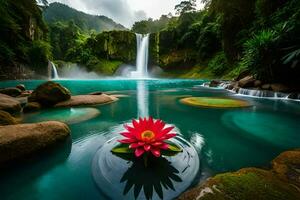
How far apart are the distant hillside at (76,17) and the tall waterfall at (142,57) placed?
202 feet

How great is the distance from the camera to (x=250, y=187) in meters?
1.46

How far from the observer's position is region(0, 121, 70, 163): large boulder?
7.15 feet

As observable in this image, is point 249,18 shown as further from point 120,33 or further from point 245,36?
point 120,33

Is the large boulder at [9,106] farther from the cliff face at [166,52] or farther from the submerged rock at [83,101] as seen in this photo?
the cliff face at [166,52]

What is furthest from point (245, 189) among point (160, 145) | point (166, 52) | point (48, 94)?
point (166, 52)

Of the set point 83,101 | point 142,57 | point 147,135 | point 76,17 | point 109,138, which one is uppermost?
point 76,17

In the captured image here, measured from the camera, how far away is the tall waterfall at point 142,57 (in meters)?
35.9

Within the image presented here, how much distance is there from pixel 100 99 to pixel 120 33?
32522 millimetres

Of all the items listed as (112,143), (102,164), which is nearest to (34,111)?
(112,143)

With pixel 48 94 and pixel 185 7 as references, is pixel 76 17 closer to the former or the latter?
pixel 185 7

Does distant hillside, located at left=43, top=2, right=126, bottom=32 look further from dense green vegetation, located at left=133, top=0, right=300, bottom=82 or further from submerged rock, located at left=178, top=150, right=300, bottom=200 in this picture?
submerged rock, located at left=178, top=150, right=300, bottom=200

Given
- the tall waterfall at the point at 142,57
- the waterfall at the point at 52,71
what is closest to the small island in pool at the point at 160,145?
the waterfall at the point at 52,71

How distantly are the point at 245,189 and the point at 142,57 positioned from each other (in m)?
36.6

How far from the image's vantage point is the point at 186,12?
1457 inches
